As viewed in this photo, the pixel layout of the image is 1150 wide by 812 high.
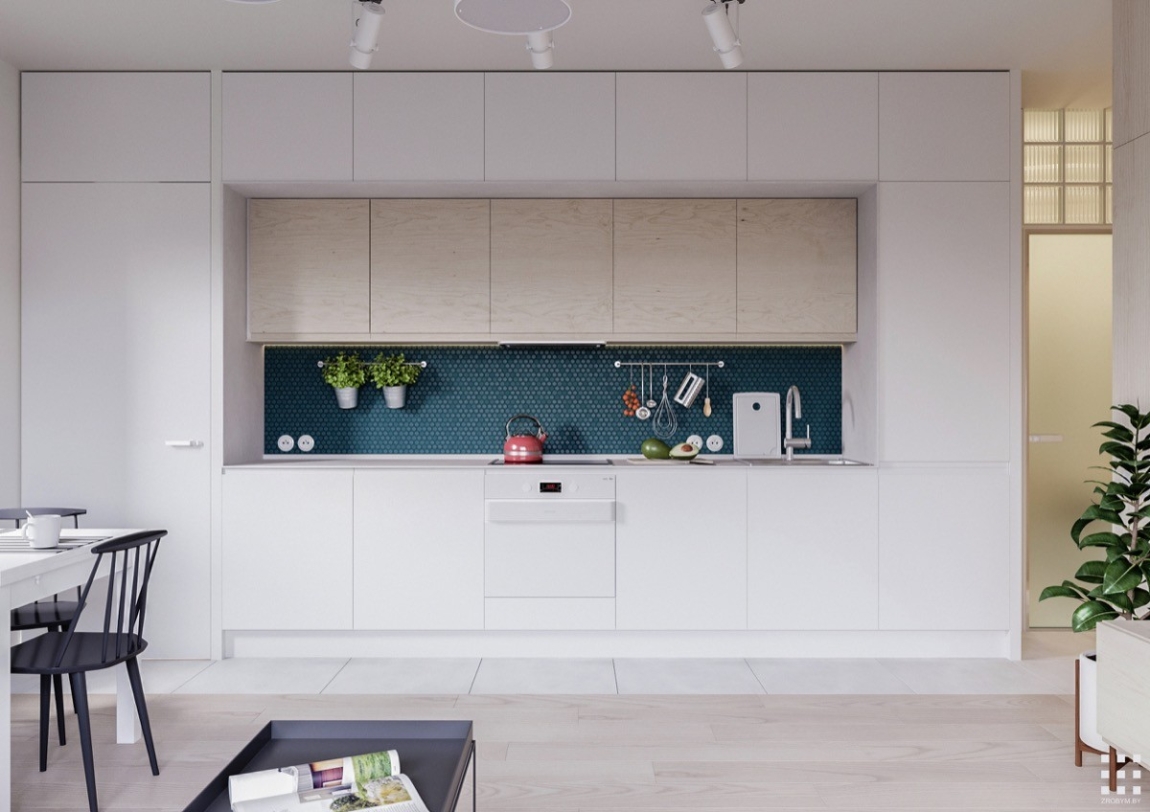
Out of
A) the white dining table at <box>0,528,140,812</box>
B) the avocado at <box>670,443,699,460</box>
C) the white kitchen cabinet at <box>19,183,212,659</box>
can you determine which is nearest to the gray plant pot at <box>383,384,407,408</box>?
the white kitchen cabinet at <box>19,183,212,659</box>

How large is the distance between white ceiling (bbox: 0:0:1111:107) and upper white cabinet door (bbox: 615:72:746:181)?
0.09 m

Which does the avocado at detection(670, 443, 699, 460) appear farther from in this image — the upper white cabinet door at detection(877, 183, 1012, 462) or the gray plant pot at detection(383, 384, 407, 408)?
the gray plant pot at detection(383, 384, 407, 408)

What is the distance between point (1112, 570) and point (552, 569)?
A: 2.20m

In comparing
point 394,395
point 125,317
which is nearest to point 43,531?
point 125,317

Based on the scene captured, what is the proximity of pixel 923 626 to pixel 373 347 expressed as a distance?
3.05 metres

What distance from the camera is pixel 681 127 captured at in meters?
3.96

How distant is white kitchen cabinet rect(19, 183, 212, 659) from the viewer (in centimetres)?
392

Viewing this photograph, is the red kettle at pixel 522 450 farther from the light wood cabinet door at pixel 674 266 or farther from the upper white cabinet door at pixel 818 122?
the upper white cabinet door at pixel 818 122

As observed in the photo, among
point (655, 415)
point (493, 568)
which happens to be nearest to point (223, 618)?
point (493, 568)

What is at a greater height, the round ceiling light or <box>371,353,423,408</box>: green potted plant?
the round ceiling light

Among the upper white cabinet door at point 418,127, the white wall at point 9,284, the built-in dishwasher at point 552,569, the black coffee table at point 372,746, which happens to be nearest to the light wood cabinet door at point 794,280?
the built-in dishwasher at point 552,569

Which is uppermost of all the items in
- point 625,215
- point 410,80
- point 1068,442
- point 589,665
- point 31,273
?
point 410,80

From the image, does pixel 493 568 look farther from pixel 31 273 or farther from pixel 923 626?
pixel 31 273

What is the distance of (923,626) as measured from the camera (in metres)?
3.91
